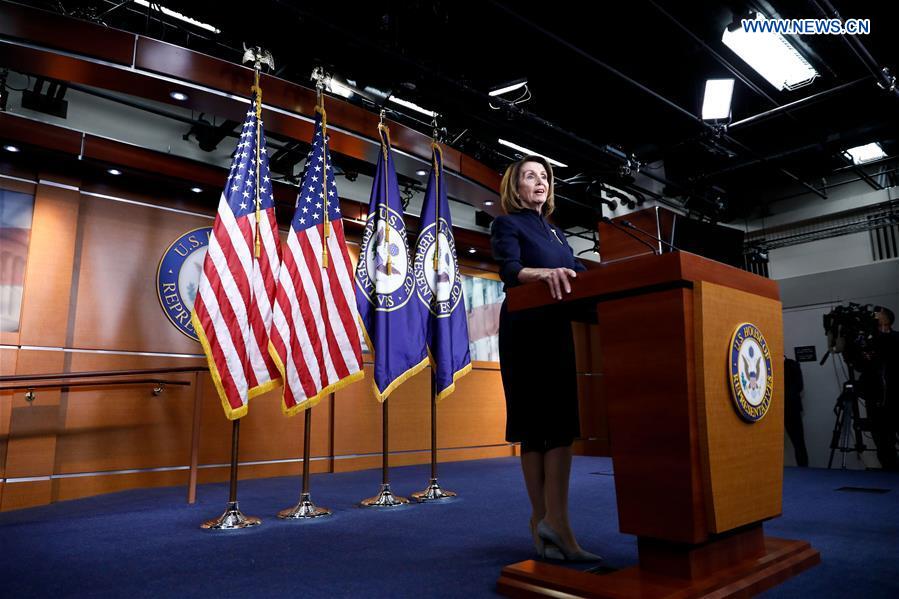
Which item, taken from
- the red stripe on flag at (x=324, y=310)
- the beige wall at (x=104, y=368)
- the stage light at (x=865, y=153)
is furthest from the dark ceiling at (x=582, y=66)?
the red stripe on flag at (x=324, y=310)

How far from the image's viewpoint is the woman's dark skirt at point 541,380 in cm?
185

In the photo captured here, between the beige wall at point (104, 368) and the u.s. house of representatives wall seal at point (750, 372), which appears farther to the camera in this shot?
the beige wall at point (104, 368)

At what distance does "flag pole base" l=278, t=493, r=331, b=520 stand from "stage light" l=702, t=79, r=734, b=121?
17.0ft

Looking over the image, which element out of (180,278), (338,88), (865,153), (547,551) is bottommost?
(547,551)

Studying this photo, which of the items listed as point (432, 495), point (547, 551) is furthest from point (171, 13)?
point (547, 551)

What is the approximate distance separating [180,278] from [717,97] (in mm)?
5508

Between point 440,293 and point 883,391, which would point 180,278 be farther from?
point 883,391

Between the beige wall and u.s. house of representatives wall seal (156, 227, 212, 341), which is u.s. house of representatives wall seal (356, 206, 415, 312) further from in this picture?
the beige wall

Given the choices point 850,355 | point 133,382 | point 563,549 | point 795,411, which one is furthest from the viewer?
point 795,411

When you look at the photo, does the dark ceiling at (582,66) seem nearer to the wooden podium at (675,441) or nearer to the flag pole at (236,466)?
the flag pole at (236,466)

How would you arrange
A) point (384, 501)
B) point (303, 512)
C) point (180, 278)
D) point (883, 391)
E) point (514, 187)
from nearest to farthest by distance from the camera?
point (514, 187) → point (303, 512) → point (384, 501) → point (180, 278) → point (883, 391)

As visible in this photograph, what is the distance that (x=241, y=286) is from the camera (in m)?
2.97

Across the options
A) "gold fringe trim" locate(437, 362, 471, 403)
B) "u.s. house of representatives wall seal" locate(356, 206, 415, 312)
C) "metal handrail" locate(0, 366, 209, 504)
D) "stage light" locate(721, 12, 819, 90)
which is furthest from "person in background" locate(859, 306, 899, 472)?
"metal handrail" locate(0, 366, 209, 504)

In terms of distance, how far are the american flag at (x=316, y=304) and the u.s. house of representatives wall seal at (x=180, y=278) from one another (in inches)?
81.2
